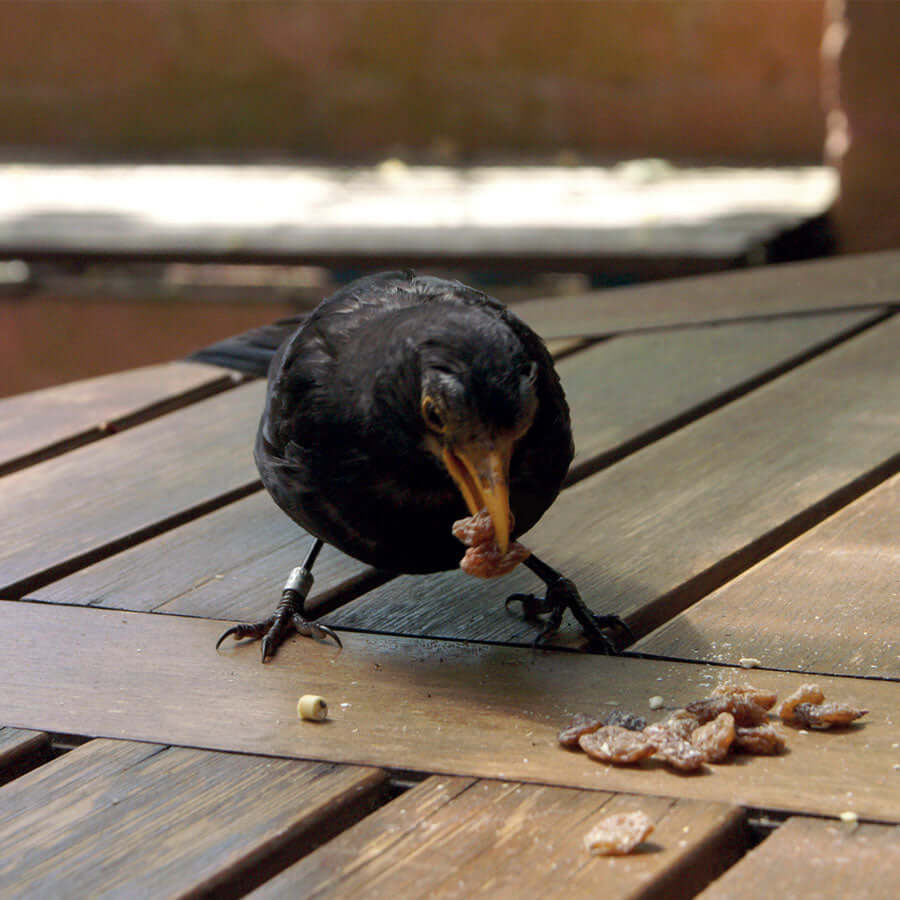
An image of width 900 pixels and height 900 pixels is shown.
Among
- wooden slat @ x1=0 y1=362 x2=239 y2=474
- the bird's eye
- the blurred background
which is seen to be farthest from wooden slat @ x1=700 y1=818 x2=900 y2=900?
the blurred background

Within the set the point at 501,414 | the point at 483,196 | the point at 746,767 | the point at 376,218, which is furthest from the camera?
the point at 483,196

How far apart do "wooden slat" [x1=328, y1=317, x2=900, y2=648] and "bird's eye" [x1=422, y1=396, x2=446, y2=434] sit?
1.04 ft

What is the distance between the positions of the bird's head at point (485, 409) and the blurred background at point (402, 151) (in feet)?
10.0

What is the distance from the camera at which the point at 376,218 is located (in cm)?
560

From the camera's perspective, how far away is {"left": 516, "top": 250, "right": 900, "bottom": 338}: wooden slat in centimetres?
354

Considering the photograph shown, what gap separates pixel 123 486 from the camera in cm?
269

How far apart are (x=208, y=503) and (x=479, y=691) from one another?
880 mm

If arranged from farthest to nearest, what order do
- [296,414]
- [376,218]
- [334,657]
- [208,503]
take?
[376,218], [208,503], [296,414], [334,657]

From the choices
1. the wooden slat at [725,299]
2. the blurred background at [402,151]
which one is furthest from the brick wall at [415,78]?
the wooden slat at [725,299]

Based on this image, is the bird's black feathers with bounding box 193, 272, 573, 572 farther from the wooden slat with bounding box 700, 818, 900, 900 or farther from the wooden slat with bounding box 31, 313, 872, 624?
the wooden slat with bounding box 700, 818, 900, 900

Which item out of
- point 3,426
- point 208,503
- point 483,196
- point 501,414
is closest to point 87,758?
point 501,414

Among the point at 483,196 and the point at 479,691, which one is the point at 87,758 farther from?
the point at 483,196

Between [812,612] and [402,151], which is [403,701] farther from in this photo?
[402,151]

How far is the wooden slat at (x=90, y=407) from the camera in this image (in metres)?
2.94
